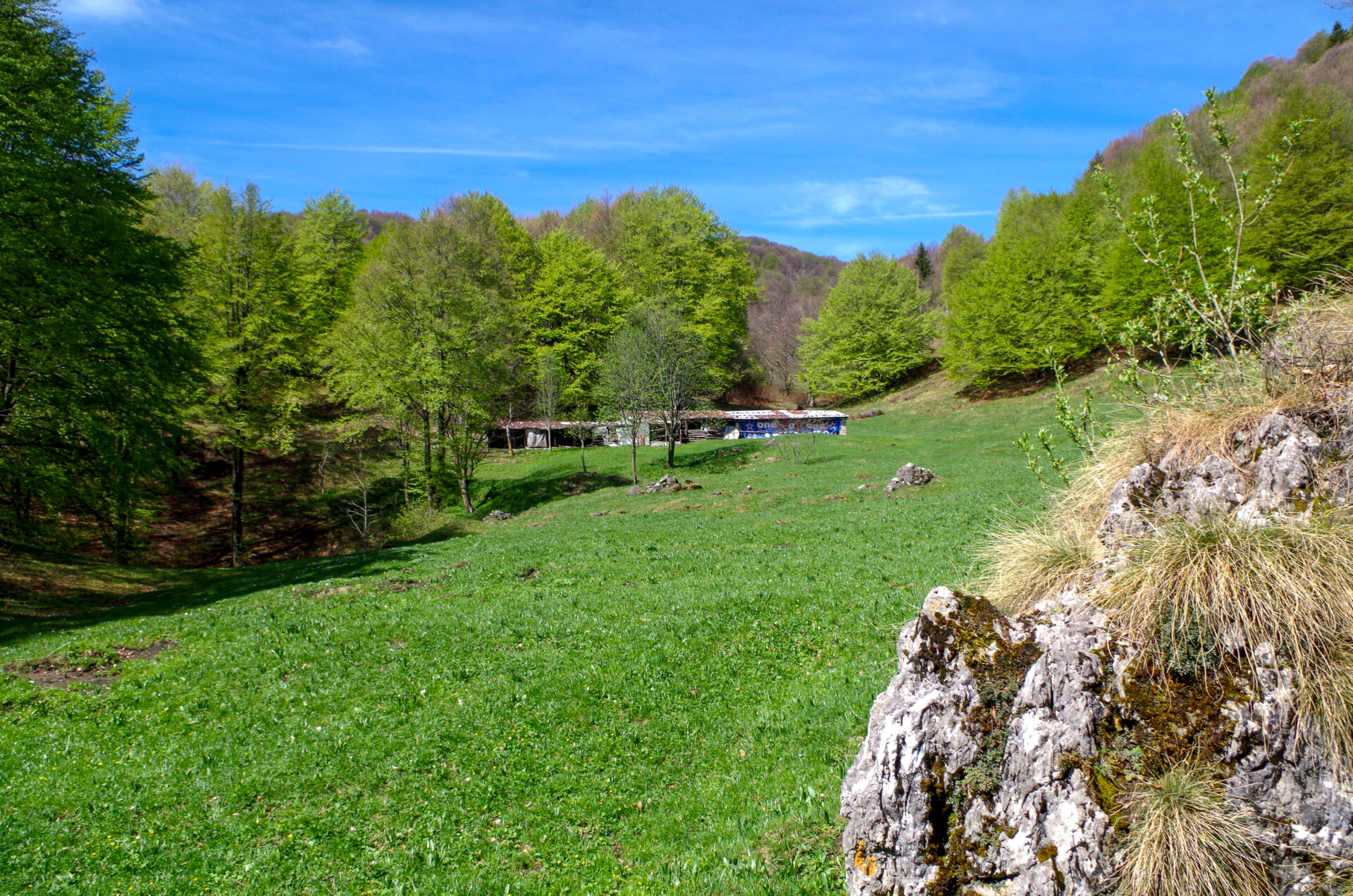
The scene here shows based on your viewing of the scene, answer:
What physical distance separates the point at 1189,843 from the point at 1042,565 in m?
2.31

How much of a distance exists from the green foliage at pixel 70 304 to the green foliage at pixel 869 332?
65601 mm

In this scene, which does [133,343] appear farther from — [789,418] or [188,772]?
[789,418]

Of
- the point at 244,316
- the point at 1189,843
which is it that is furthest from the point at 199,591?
the point at 1189,843

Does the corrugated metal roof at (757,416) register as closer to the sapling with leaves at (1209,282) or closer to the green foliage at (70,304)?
the green foliage at (70,304)

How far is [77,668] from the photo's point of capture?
11.3 m

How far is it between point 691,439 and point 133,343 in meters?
45.3

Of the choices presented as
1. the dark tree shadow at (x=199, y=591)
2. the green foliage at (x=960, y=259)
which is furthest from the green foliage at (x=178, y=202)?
the green foliage at (x=960, y=259)

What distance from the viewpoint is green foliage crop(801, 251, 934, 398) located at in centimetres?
7538

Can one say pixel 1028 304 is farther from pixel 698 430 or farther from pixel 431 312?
pixel 431 312

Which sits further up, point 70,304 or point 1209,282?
point 70,304

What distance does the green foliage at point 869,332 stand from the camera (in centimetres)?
7538

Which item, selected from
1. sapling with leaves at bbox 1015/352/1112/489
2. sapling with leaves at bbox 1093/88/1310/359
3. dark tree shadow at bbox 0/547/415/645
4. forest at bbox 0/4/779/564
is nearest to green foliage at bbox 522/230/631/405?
forest at bbox 0/4/779/564

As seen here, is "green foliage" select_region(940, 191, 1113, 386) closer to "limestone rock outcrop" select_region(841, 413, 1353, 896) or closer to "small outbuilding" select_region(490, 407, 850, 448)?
"small outbuilding" select_region(490, 407, 850, 448)

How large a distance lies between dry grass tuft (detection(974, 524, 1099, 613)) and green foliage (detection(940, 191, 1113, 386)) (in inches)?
2193
